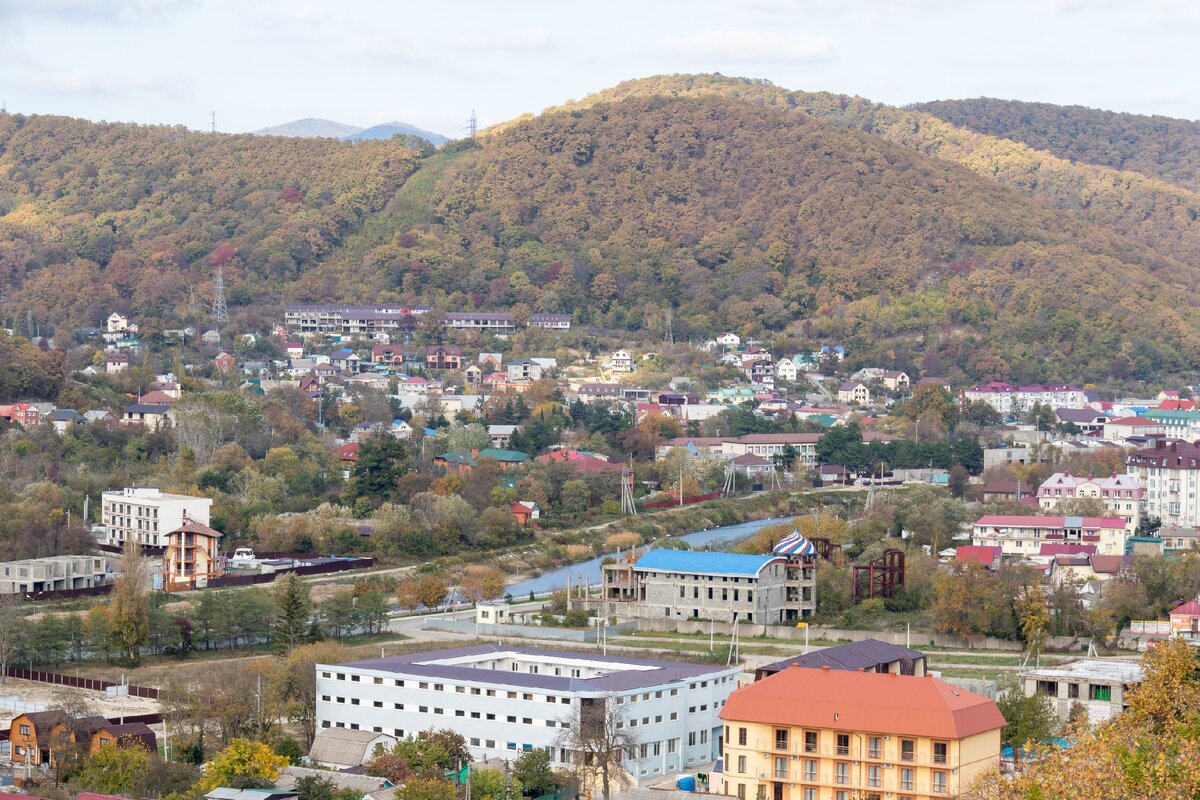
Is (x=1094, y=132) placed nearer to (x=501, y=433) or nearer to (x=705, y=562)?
(x=501, y=433)

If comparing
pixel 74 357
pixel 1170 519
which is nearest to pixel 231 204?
pixel 74 357

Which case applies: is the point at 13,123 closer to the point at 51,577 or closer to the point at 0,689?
the point at 51,577

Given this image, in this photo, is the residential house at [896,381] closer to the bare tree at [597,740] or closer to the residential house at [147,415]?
the residential house at [147,415]

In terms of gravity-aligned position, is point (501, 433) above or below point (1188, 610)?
above

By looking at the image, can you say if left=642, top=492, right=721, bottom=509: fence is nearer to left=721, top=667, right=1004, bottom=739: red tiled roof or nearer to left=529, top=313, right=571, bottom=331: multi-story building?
left=529, top=313, right=571, bottom=331: multi-story building

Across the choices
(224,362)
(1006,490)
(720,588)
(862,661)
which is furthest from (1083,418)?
(862,661)

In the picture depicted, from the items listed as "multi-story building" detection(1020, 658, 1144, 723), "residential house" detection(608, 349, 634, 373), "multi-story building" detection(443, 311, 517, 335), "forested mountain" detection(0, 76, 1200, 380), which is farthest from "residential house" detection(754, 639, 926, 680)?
"multi-story building" detection(443, 311, 517, 335)
